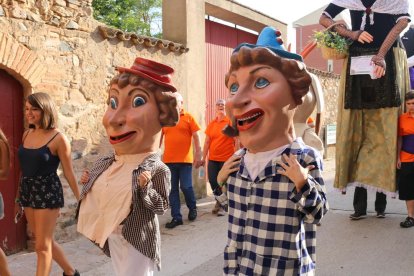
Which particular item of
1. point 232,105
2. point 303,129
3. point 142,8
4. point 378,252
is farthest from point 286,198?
point 142,8

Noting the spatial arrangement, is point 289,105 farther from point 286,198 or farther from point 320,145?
point 320,145

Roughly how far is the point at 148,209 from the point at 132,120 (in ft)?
1.81

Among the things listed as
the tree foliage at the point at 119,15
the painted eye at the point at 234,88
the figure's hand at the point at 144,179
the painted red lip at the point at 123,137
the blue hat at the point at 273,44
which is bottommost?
the figure's hand at the point at 144,179

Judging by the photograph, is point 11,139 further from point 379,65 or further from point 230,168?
point 379,65

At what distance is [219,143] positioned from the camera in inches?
246

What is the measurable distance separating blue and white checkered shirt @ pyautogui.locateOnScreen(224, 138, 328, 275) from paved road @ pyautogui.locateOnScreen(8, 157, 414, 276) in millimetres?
1689

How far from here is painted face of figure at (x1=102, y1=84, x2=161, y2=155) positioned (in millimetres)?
2828

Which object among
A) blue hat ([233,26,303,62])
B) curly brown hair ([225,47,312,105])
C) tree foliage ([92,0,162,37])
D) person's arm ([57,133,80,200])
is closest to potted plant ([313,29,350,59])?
blue hat ([233,26,303,62])

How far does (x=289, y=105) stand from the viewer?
7.84 feet

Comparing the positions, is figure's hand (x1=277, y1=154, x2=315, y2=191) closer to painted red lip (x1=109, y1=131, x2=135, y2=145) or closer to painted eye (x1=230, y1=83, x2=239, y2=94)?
painted eye (x1=230, y1=83, x2=239, y2=94)

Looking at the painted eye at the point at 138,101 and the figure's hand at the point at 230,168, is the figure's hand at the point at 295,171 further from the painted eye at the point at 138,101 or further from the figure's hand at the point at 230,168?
the painted eye at the point at 138,101

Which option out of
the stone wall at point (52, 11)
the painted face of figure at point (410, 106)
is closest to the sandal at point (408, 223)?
the painted face of figure at point (410, 106)

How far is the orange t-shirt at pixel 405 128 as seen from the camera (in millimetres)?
4535

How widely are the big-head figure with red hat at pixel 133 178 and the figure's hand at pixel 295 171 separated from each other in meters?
0.89
